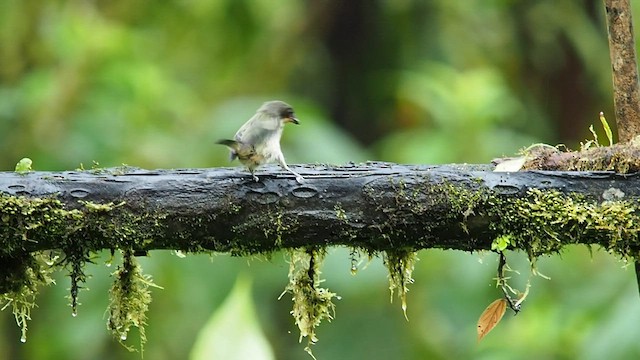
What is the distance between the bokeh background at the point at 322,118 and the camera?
4.21 metres

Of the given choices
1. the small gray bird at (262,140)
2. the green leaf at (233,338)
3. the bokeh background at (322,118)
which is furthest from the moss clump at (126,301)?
the bokeh background at (322,118)

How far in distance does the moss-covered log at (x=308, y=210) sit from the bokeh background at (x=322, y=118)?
4.51 ft

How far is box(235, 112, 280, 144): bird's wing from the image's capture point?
6.28ft

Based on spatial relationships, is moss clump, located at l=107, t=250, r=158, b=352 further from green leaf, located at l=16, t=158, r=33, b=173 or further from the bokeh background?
the bokeh background

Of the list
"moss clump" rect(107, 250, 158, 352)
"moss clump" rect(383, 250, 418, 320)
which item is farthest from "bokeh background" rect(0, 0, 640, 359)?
"moss clump" rect(383, 250, 418, 320)

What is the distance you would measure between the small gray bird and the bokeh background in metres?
1.29

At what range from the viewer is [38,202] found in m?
1.83

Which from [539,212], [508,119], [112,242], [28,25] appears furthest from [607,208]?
[508,119]

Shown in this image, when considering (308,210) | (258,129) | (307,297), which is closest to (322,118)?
(307,297)

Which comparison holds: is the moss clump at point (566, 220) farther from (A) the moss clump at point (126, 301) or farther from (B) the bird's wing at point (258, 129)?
(A) the moss clump at point (126, 301)

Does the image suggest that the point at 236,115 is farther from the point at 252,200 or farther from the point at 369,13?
the point at 252,200

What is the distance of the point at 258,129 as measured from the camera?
1.95 metres

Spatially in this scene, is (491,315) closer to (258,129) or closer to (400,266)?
(400,266)

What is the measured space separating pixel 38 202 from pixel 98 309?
A: 2.39 m
